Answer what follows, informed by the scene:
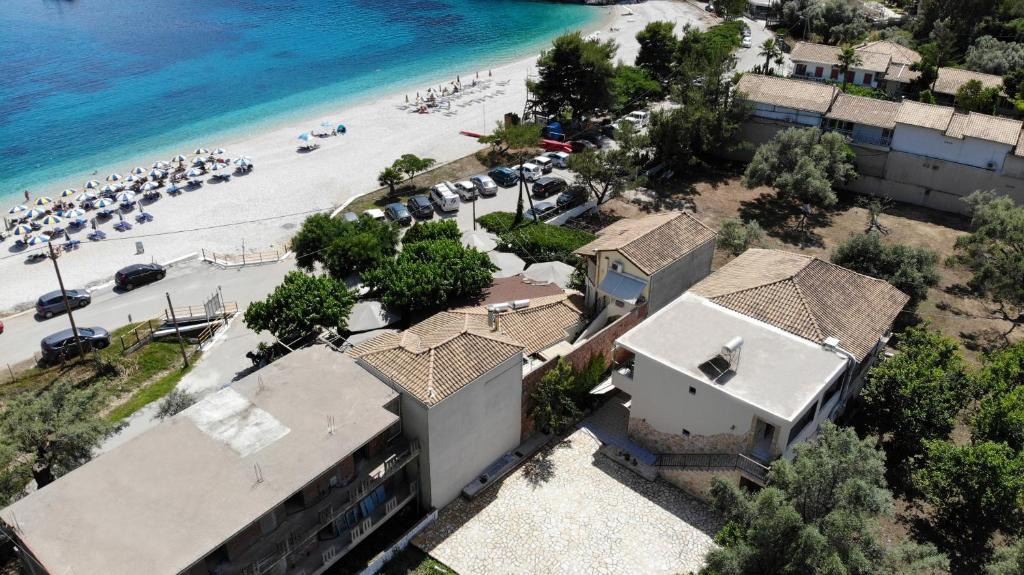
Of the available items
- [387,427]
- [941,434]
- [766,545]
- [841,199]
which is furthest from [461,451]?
[841,199]

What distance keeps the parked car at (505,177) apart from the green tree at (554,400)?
2961cm

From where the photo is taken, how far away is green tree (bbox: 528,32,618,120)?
2579 inches

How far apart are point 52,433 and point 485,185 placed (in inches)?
1429

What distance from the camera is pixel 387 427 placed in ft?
80.6

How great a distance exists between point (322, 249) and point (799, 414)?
2977 centimetres

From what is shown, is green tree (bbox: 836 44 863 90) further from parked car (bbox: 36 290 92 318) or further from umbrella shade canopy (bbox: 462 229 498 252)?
parked car (bbox: 36 290 92 318)

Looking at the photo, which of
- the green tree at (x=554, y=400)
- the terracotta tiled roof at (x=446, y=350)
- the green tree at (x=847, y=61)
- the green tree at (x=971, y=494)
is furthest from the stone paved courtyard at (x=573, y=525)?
the green tree at (x=847, y=61)

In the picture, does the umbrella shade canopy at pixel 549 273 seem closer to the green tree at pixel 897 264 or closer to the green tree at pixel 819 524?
the green tree at pixel 897 264

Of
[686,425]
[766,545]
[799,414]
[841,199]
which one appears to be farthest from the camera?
[841,199]

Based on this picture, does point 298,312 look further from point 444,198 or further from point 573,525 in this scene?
point 444,198

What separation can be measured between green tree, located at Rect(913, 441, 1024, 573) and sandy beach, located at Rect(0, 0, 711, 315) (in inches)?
1657

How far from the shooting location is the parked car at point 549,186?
55312mm

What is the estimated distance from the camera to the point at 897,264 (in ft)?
133

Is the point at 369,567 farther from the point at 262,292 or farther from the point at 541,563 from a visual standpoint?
the point at 262,292
